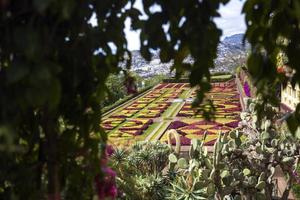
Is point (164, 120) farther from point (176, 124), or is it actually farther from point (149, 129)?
point (149, 129)

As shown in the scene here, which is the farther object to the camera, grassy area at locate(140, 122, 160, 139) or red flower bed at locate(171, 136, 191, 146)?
grassy area at locate(140, 122, 160, 139)

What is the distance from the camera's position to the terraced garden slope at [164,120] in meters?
15.7

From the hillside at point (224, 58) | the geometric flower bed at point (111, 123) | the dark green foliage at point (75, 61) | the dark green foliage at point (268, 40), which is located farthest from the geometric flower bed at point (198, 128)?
the dark green foliage at point (75, 61)

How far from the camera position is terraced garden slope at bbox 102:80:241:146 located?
15.7 meters

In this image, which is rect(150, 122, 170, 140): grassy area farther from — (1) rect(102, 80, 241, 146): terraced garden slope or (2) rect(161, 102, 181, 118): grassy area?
(2) rect(161, 102, 181, 118): grassy area

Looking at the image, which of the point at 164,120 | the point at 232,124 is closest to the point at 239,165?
the point at 232,124

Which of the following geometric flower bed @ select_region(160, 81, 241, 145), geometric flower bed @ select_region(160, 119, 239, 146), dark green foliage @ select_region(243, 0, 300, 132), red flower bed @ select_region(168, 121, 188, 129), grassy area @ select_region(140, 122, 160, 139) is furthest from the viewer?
red flower bed @ select_region(168, 121, 188, 129)

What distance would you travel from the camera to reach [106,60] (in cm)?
107

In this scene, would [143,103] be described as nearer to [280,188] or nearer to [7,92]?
[280,188]

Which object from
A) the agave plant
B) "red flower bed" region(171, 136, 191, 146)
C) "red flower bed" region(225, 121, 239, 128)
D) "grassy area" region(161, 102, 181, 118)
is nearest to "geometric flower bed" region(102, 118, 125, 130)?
"grassy area" region(161, 102, 181, 118)

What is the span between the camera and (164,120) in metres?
19.3

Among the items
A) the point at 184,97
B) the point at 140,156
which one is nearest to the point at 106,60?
the point at 140,156

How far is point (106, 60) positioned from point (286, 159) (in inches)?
207

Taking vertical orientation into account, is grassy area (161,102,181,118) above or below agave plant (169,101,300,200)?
below
